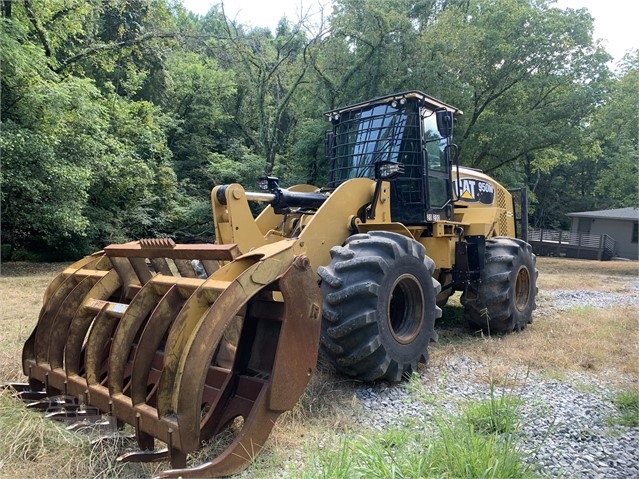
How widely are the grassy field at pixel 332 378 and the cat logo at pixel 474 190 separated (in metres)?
1.79

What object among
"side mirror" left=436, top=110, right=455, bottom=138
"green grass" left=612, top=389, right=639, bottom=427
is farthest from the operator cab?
"green grass" left=612, top=389, right=639, bottom=427

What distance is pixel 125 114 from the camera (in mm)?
17016

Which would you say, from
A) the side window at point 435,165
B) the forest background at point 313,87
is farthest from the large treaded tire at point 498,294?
the forest background at point 313,87

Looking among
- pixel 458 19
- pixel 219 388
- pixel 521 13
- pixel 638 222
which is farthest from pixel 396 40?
pixel 638 222

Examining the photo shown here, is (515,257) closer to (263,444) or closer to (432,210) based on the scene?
(432,210)

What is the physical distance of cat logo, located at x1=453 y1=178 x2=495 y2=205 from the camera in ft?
23.1

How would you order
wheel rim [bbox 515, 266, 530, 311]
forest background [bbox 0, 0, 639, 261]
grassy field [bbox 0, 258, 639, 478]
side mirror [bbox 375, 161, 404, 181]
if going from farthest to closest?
forest background [bbox 0, 0, 639, 261] → wheel rim [bbox 515, 266, 530, 311] → side mirror [bbox 375, 161, 404, 181] → grassy field [bbox 0, 258, 639, 478]

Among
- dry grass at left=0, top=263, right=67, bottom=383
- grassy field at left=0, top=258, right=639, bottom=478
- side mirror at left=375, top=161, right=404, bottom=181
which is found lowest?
dry grass at left=0, top=263, right=67, bottom=383

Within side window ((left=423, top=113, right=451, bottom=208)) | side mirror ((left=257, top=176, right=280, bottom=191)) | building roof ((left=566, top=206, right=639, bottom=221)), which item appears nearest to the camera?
side mirror ((left=257, top=176, right=280, bottom=191))

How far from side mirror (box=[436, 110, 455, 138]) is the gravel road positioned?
261 centimetres

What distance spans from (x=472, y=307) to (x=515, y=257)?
86 centimetres

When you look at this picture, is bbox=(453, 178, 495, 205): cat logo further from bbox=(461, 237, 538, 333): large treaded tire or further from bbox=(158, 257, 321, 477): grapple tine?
bbox=(158, 257, 321, 477): grapple tine

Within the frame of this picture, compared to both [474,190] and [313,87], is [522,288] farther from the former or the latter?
[313,87]

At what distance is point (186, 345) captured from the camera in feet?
8.64
